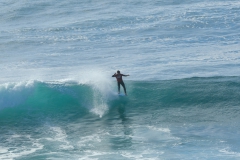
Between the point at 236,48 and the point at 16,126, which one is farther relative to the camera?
the point at 236,48

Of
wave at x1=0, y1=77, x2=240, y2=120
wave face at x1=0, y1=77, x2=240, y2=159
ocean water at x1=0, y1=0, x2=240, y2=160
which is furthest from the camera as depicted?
wave at x1=0, y1=77, x2=240, y2=120

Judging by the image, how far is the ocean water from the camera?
19.3m

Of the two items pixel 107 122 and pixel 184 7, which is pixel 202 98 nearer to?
pixel 107 122

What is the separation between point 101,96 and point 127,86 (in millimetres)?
2454

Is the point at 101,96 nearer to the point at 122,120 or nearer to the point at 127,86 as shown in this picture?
the point at 122,120

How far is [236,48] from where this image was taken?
33000 mm

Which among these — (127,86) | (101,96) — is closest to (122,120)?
(101,96)

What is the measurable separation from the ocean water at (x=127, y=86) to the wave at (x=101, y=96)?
0.05m

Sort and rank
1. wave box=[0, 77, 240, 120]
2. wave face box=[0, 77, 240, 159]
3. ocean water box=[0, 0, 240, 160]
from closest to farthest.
Result: wave face box=[0, 77, 240, 159] → ocean water box=[0, 0, 240, 160] → wave box=[0, 77, 240, 120]

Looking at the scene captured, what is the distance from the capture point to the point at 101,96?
77.3ft

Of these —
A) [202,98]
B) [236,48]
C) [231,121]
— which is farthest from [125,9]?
[231,121]

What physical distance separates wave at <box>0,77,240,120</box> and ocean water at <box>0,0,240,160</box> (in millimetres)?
48

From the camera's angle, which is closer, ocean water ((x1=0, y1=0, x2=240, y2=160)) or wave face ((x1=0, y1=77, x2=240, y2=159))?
wave face ((x1=0, y1=77, x2=240, y2=159))

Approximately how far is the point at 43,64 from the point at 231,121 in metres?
15.3
